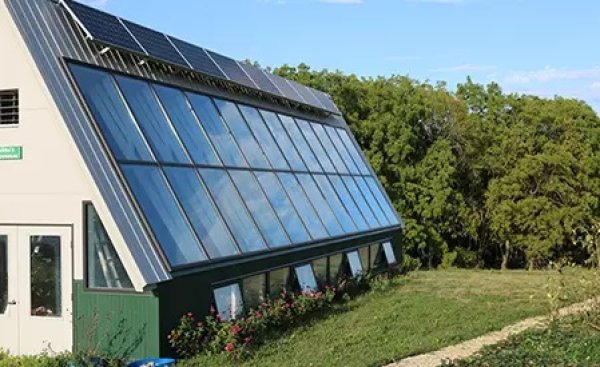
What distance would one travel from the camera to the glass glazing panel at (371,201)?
2144 centimetres

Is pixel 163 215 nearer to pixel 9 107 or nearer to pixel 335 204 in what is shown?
pixel 9 107

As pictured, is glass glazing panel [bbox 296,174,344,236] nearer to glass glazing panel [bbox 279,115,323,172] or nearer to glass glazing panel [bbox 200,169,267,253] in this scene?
glass glazing panel [bbox 279,115,323,172]

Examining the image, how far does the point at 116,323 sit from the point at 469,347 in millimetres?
5356

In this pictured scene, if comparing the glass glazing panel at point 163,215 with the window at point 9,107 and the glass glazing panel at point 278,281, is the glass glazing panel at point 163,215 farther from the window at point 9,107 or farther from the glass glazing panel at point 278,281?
the glass glazing panel at point 278,281

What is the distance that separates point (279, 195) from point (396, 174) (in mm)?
20308

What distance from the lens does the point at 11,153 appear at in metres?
11.1

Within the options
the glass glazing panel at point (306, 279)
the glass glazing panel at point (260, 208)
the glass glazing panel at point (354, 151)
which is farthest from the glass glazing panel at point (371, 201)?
the glass glazing panel at point (260, 208)

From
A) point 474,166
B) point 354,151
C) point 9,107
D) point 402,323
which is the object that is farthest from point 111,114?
point 474,166

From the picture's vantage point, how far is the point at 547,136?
37.3m

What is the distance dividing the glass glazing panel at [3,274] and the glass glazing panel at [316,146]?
9.88 metres

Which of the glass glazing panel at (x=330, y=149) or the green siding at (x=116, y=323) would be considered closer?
the green siding at (x=116, y=323)

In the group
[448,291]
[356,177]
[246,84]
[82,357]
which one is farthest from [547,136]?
[82,357]

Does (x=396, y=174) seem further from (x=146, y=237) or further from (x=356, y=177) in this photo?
(x=146, y=237)

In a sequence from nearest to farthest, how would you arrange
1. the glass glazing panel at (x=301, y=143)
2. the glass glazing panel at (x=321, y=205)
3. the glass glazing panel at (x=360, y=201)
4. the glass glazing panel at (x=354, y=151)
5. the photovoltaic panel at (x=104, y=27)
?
1. the photovoltaic panel at (x=104, y=27)
2. the glass glazing panel at (x=321, y=205)
3. the glass glazing panel at (x=301, y=143)
4. the glass glazing panel at (x=360, y=201)
5. the glass glazing panel at (x=354, y=151)
